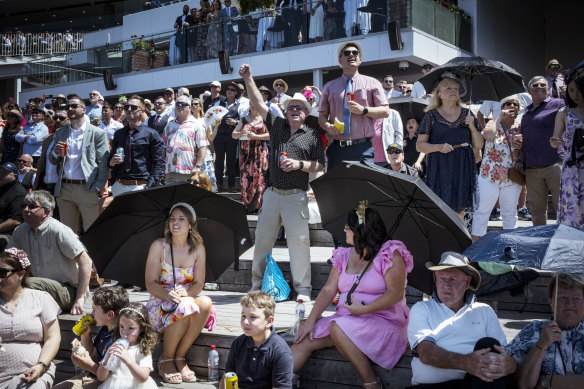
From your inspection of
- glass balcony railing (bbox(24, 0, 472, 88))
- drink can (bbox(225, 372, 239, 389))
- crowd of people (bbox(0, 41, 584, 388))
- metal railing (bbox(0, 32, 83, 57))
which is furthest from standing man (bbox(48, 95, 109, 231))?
metal railing (bbox(0, 32, 83, 57))

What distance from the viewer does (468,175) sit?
5648mm

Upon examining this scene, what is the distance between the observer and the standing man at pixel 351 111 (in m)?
6.01

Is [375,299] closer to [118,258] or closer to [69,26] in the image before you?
[118,258]

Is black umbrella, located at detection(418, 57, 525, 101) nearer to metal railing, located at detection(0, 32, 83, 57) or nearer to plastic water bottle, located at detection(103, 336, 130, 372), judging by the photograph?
plastic water bottle, located at detection(103, 336, 130, 372)

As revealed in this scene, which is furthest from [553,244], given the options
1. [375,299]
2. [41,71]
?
[41,71]

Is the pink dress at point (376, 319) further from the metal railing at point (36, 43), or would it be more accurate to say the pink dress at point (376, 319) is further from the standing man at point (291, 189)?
the metal railing at point (36, 43)

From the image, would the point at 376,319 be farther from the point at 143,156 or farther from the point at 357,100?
the point at 143,156

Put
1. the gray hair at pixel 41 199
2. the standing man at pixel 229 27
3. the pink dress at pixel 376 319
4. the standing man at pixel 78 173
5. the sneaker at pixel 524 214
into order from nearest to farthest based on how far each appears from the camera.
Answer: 1. the pink dress at pixel 376 319
2. the gray hair at pixel 41 199
3. the standing man at pixel 78 173
4. the sneaker at pixel 524 214
5. the standing man at pixel 229 27

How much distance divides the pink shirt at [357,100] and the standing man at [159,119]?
16.9 ft

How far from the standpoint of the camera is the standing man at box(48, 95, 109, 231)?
24.5 ft

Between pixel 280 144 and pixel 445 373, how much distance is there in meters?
2.87

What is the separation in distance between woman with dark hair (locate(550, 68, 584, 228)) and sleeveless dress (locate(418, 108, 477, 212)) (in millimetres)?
798

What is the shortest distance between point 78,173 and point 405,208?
13.9 feet

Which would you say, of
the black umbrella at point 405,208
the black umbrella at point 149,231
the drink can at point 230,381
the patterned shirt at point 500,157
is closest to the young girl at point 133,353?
the drink can at point 230,381
